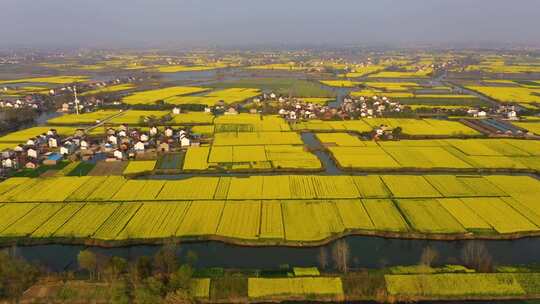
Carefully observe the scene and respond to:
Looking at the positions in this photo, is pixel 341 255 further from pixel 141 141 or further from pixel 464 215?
pixel 141 141

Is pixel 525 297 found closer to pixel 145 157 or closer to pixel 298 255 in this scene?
pixel 298 255

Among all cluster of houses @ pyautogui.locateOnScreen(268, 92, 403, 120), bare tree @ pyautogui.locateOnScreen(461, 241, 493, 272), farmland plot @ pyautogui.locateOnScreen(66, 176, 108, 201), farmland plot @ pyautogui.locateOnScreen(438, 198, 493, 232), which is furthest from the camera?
cluster of houses @ pyautogui.locateOnScreen(268, 92, 403, 120)

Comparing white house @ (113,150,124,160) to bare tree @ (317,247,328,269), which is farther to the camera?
white house @ (113,150,124,160)

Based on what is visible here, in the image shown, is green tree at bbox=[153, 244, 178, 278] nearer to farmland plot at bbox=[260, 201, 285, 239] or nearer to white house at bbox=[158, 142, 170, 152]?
farmland plot at bbox=[260, 201, 285, 239]

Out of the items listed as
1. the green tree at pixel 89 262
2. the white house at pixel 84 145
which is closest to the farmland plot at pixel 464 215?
the green tree at pixel 89 262

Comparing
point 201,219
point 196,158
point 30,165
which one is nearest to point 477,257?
point 201,219

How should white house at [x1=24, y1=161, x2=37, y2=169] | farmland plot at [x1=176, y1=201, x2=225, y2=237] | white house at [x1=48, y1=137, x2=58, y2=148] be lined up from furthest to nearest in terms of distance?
white house at [x1=48, y1=137, x2=58, y2=148], white house at [x1=24, y1=161, x2=37, y2=169], farmland plot at [x1=176, y1=201, x2=225, y2=237]

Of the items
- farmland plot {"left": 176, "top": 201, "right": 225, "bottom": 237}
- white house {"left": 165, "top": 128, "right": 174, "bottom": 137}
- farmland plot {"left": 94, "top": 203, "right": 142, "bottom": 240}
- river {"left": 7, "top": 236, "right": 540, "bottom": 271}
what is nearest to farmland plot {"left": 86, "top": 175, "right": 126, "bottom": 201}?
farmland plot {"left": 94, "top": 203, "right": 142, "bottom": 240}
